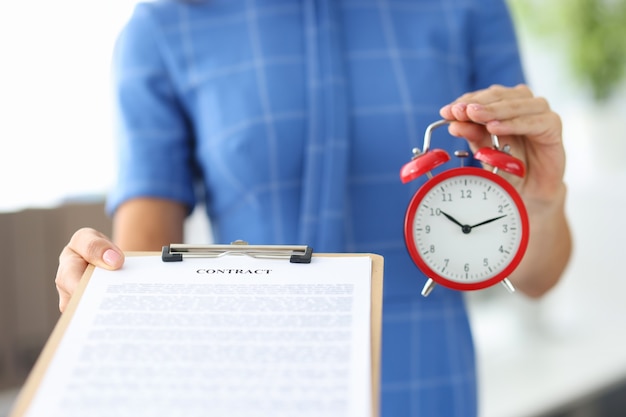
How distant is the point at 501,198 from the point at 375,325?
0.19m

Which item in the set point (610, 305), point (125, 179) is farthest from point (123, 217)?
point (610, 305)

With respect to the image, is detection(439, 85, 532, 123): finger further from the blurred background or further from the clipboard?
the blurred background

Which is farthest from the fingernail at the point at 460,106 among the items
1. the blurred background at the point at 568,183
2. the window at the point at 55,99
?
the window at the point at 55,99

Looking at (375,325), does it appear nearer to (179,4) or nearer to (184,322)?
(184,322)

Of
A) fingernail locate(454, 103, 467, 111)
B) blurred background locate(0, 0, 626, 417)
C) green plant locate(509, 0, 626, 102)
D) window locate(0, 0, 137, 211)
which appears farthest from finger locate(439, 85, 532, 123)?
green plant locate(509, 0, 626, 102)

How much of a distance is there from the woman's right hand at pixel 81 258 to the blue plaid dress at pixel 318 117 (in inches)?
11.9

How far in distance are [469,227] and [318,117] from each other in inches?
11.6

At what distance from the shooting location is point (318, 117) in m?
0.97

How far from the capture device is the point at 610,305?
2848 millimetres

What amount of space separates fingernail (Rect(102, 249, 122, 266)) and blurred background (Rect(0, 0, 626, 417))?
0.29 m

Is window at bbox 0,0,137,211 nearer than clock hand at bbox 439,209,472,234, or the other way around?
clock hand at bbox 439,209,472,234

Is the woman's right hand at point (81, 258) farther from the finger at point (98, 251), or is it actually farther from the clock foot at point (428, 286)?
the clock foot at point (428, 286)

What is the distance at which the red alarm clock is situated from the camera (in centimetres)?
74

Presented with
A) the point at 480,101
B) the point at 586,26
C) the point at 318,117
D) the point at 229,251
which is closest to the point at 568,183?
the point at 586,26
